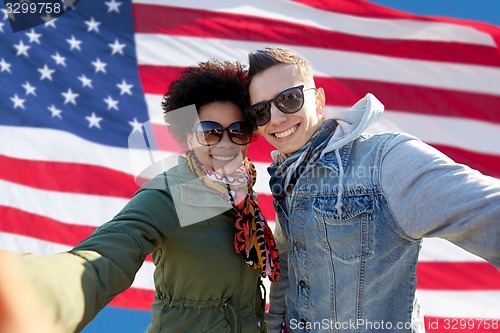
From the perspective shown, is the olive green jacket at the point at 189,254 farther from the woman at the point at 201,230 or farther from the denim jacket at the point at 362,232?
the denim jacket at the point at 362,232

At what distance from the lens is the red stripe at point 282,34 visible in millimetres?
3578

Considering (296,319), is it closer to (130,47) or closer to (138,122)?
(138,122)

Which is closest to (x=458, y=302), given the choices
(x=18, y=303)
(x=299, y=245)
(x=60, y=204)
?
(x=299, y=245)

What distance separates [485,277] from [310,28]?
7.27 ft

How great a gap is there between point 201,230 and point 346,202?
531 millimetres

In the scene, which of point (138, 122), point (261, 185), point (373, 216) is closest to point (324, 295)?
point (373, 216)

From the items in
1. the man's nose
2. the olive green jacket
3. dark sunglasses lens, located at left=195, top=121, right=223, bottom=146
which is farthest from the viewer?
dark sunglasses lens, located at left=195, top=121, right=223, bottom=146

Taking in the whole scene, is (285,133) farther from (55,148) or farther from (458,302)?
(458,302)

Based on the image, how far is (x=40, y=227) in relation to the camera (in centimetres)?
336

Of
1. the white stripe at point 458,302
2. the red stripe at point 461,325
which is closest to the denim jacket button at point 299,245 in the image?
the white stripe at point 458,302

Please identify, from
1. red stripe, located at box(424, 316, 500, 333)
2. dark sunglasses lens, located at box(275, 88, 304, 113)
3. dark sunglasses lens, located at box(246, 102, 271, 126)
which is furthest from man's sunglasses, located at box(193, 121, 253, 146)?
red stripe, located at box(424, 316, 500, 333)

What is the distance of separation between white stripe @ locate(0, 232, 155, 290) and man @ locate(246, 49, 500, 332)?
1697mm

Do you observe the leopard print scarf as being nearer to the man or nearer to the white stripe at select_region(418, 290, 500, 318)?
the man

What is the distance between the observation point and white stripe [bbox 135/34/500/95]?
11.8 feet
